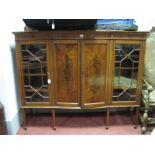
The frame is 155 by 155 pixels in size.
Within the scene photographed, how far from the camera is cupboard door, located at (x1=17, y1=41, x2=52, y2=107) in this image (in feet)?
6.42

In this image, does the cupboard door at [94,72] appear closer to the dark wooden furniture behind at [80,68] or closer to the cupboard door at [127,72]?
the dark wooden furniture behind at [80,68]

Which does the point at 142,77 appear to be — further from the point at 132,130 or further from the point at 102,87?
the point at 132,130

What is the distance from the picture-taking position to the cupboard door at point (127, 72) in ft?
6.48

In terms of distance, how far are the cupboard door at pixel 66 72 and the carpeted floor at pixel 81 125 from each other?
1.10 feet

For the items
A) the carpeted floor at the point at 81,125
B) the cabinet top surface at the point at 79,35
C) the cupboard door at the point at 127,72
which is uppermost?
the cabinet top surface at the point at 79,35

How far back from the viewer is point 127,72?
6.80 ft

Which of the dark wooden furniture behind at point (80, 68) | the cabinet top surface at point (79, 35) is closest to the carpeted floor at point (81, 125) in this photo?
the dark wooden furniture behind at point (80, 68)

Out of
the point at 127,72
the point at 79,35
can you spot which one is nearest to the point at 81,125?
the point at 127,72

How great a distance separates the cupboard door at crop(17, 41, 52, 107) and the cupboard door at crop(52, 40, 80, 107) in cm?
12

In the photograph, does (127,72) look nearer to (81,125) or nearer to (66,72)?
(66,72)

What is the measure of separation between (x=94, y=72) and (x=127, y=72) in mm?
388

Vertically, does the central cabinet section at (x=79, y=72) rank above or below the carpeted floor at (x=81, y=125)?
above

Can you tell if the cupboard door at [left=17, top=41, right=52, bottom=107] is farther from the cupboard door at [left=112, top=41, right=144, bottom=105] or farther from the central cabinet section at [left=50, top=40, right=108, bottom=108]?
the cupboard door at [left=112, top=41, right=144, bottom=105]
